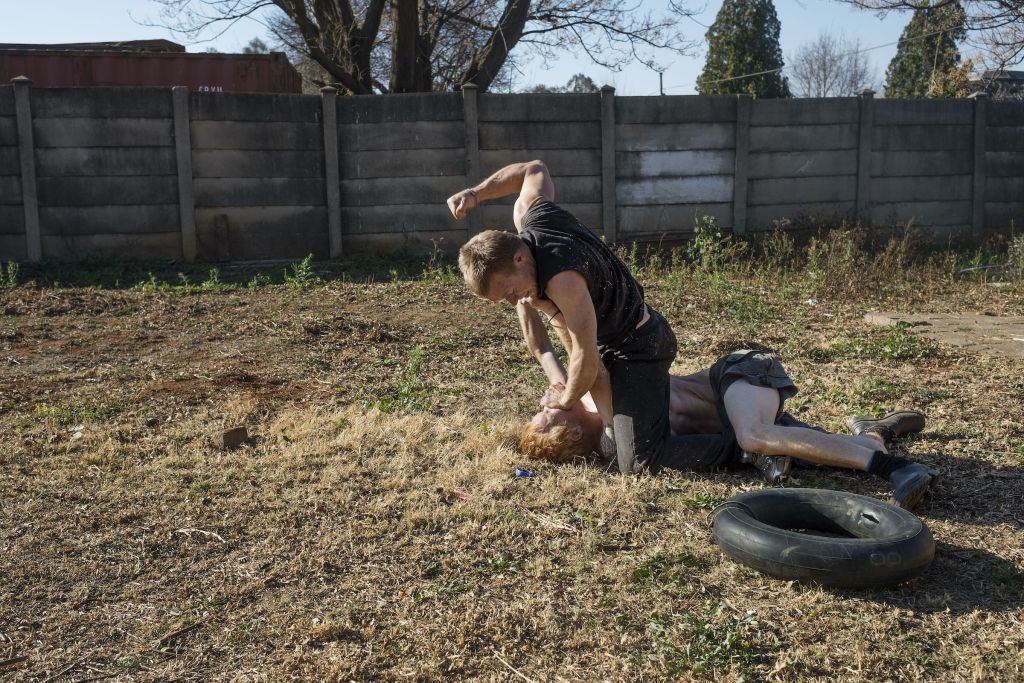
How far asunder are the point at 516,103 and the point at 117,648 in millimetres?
9910

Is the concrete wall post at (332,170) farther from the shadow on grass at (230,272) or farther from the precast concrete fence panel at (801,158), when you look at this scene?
the precast concrete fence panel at (801,158)

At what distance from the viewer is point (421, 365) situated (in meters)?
6.70

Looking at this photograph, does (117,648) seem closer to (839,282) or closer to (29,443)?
(29,443)

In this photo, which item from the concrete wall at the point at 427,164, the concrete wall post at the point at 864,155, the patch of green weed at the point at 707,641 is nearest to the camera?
the patch of green weed at the point at 707,641

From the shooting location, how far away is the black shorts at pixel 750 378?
436 centimetres

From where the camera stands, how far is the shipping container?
45.4ft

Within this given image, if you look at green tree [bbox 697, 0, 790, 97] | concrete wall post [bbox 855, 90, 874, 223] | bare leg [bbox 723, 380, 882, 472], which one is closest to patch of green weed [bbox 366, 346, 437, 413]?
bare leg [bbox 723, 380, 882, 472]

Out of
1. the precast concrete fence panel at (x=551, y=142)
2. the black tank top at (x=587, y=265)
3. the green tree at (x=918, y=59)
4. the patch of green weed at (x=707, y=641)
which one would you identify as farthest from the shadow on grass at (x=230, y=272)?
the green tree at (x=918, y=59)

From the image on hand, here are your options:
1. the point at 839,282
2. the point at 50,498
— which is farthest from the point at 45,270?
the point at 839,282

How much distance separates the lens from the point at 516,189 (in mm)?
4750

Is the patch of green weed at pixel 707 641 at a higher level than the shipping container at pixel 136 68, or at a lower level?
lower

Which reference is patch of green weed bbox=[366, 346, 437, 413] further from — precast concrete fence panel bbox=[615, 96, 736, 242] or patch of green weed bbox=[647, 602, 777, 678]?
precast concrete fence panel bbox=[615, 96, 736, 242]

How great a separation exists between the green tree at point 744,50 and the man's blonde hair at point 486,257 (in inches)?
1309

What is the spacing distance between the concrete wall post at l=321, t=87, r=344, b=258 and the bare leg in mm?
8346
